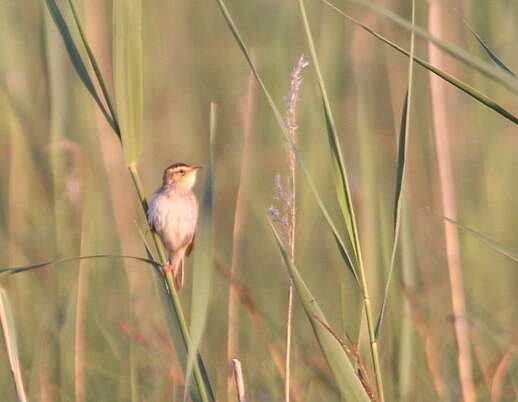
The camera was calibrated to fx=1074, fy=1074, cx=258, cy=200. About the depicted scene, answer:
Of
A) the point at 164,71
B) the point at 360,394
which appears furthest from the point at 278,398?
the point at 164,71

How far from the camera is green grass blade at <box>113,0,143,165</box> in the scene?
170cm

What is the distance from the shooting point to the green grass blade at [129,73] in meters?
1.70

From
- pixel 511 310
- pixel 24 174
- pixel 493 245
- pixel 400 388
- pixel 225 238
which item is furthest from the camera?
pixel 225 238

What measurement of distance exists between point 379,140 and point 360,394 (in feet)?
8.92

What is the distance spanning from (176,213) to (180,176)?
262 millimetres

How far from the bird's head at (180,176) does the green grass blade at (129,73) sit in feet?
4.40

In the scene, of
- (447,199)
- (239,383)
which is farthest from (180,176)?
(239,383)

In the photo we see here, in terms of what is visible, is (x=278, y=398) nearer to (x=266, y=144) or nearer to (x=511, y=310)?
(x=511, y=310)

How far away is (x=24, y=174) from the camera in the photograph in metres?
3.79

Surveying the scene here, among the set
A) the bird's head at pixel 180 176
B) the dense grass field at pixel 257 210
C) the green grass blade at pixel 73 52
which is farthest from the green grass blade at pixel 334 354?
the bird's head at pixel 180 176

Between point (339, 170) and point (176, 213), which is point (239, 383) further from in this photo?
point (176, 213)

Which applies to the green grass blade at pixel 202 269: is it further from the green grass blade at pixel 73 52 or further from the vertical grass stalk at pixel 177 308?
the green grass blade at pixel 73 52

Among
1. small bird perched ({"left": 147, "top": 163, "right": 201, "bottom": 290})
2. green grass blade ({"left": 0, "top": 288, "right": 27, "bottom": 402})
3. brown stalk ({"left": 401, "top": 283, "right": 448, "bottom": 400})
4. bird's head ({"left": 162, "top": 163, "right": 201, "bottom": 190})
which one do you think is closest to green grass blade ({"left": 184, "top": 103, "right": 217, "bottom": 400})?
green grass blade ({"left": 0, "top": 288, "right": 27, "bottom": 402})

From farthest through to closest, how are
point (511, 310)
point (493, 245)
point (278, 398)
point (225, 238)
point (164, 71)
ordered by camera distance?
point (164, 71)
point (225, 238)
point (511, 310)
point (278, 398)
point (493, 245)
